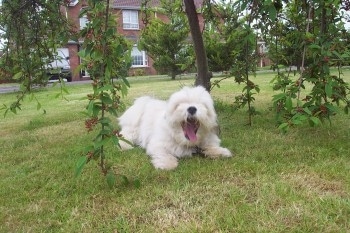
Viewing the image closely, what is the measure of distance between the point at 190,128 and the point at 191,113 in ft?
0.72

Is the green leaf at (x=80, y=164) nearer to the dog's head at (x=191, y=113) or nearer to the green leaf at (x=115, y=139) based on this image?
the green leaf at (x=115, y=139)

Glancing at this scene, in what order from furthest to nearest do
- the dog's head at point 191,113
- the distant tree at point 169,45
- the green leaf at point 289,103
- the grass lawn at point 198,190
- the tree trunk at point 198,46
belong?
1. the distant tree at point 169,45
2. the tree trunk at point 198,46
3. the dog's head at point 191,113
4. the green leaf at point 289,103
5. the grass lawn at point 198,190

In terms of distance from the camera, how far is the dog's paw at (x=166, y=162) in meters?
3.77

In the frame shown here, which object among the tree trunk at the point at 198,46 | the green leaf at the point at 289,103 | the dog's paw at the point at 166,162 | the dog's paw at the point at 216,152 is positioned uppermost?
the tree trunk at the point at 198,46

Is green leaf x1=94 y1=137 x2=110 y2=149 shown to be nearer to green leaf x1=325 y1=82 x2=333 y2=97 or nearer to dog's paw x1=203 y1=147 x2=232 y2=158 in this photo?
dog's paw x1=203 y1=147 x2=232 y2=158

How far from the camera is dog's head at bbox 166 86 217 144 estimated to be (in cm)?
394

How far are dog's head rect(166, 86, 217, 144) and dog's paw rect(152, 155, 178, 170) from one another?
28 centimetres

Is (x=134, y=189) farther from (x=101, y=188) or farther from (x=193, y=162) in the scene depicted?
(x=193, y=162)

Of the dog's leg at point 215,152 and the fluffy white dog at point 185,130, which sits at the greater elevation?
the fluffy white dog at point 185,130

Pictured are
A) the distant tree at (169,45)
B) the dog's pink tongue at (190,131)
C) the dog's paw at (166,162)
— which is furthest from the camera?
the distant tree at (169,45)

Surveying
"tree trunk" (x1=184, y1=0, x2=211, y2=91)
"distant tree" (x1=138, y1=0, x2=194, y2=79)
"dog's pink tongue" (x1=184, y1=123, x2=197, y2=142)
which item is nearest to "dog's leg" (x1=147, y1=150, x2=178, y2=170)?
"dog's pink tongue" (x1=184, y1=123, x2=197, y2=142)

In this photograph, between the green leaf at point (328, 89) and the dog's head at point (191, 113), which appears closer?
the green leaf at point (328, 89)

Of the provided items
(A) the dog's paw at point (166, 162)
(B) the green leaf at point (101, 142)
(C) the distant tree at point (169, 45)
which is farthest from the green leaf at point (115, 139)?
(C) the distant tree at point (169, 45)

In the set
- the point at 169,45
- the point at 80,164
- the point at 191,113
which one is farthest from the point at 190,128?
the point at 169,45
